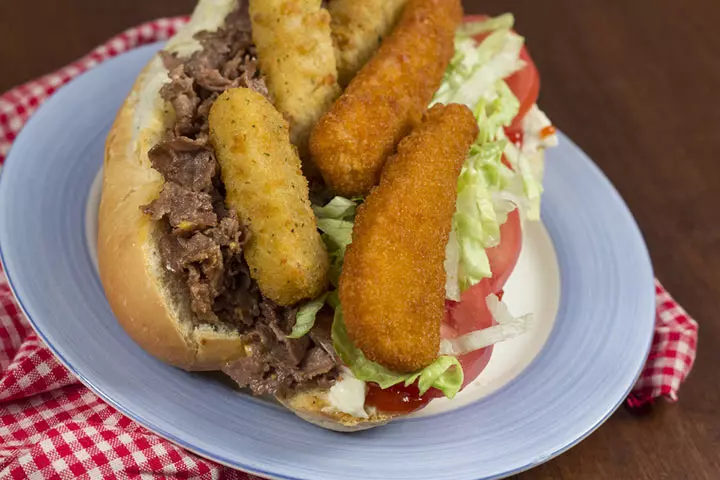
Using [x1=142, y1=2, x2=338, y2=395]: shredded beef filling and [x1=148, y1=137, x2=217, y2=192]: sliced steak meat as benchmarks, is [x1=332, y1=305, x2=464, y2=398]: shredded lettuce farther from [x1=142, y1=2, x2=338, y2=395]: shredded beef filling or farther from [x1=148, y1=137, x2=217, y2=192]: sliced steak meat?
[x1=148, y1=137, x2=217, y2=192]: sliced steak meat

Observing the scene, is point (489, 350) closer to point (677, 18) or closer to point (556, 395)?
point (556, 395)

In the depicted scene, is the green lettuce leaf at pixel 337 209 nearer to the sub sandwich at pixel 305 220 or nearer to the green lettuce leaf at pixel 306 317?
the sub sandwich at pixel 305 220

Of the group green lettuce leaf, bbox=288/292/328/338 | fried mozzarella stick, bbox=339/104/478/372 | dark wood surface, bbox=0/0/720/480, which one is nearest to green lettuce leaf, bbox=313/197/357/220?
fried mozzarella stick, bbox=339/104/478/372

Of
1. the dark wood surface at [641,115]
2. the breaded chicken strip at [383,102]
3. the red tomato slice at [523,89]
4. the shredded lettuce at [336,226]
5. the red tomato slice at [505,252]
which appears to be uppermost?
the breaded chicken strip at [383,102]

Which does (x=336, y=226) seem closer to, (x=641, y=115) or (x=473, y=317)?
(x=473, y=317)

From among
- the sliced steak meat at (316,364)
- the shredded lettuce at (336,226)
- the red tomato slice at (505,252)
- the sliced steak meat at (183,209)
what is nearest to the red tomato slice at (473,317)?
the red tomato slice at (505,252)

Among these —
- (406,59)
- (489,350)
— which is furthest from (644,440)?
(406,59)

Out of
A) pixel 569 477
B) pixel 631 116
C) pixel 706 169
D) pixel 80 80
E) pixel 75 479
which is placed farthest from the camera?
pixel 631 116
